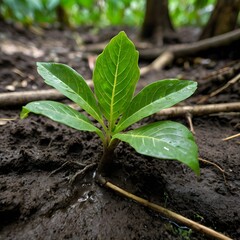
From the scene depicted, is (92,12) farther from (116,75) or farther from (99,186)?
(99,186)

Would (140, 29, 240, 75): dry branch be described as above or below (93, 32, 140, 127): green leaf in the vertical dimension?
above

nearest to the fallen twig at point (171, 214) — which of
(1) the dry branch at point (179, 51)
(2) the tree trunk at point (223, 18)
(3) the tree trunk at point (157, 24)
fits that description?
(1) the dry branch at point (179, 51)

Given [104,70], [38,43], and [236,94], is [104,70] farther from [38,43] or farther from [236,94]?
[38,43]

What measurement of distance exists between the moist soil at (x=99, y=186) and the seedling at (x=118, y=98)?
0.16 metres

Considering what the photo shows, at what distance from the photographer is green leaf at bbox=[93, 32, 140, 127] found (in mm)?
1061

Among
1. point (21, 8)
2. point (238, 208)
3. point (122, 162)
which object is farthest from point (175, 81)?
point (21, 8)

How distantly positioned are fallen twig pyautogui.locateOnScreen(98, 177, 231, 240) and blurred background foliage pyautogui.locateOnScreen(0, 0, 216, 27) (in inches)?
123

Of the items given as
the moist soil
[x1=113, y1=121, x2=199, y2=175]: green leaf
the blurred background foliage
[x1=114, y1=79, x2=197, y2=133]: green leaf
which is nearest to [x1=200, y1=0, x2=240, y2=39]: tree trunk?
the blurred background foliage

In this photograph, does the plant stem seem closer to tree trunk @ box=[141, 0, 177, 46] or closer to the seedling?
the seedling

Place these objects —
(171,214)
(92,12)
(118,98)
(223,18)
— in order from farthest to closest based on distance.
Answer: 1. (92,12)
2. (223,18)
3. (118,98)
4. (171,214)

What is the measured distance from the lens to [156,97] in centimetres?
111

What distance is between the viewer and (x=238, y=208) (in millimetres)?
1076

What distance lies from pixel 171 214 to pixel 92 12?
5446mm

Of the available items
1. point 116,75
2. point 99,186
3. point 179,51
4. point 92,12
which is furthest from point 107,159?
point 92,12
